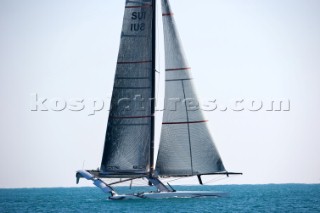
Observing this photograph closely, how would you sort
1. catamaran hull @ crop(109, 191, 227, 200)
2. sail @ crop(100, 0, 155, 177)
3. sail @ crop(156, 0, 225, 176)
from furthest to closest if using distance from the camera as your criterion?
sail @ crop(100, 0, 155, 177) < sail @ crop(156, 0, 225, 176) < catamaran hull @ crop(109, 191, 227, 200)

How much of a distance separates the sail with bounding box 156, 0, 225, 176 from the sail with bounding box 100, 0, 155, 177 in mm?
1334

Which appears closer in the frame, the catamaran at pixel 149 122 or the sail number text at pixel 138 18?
the catamaran at pixel 149 122

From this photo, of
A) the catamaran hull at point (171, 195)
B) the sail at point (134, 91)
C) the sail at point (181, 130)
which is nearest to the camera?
the catamaran hull at point (171, 195)

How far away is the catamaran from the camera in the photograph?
38188 mm

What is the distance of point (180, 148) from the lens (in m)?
38.2

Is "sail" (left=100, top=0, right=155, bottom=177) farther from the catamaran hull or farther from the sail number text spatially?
the catamaran hull

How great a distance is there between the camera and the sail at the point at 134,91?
39562mm

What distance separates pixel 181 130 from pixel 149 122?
101 inches

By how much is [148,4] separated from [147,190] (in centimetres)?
1247

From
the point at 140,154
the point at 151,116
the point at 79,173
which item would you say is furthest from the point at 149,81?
the point at 79,173

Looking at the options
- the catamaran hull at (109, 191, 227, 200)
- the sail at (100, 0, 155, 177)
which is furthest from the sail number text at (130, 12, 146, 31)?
the catamaran hull at (109, 191, 227, 200)

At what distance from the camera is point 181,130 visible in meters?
38.2

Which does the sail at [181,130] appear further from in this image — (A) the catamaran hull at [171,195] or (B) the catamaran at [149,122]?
(A) the catamaran hull at [171,195]

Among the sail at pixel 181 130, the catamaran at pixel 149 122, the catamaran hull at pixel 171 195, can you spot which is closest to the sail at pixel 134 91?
the catamaran at pixel 149 122
